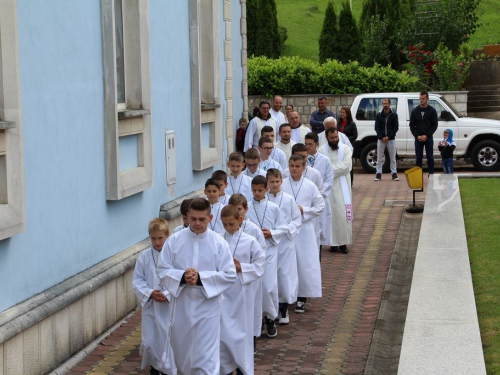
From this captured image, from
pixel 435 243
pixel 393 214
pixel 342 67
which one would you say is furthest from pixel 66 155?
pixel 342 67

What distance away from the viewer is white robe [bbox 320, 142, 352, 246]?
46.8ft

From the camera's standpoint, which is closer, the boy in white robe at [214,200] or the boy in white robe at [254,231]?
the boy in white robe at [254,231]

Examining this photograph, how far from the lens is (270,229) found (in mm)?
9812

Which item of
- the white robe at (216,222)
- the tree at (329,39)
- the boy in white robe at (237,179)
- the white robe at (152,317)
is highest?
the tree at (329,39)

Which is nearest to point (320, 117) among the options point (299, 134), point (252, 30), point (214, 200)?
point (299, 134)

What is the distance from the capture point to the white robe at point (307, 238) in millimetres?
10805

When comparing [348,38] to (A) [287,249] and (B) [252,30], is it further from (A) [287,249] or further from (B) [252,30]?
(A) [287,249]

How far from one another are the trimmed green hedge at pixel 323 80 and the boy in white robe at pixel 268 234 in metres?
19.4

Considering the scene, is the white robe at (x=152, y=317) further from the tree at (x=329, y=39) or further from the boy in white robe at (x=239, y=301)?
the tree at (x=329, y=39)

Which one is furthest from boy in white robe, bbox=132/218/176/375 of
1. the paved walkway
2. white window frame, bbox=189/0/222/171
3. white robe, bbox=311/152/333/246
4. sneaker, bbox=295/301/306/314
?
white window frame, bbox=189/0/222/171

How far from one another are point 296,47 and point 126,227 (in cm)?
4233

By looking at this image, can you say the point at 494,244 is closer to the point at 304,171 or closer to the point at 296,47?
the point at 304,171

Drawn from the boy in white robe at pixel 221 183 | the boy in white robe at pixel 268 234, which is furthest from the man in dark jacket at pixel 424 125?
the boy in white robe at pixel 221 183

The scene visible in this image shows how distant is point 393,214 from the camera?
1769cm
